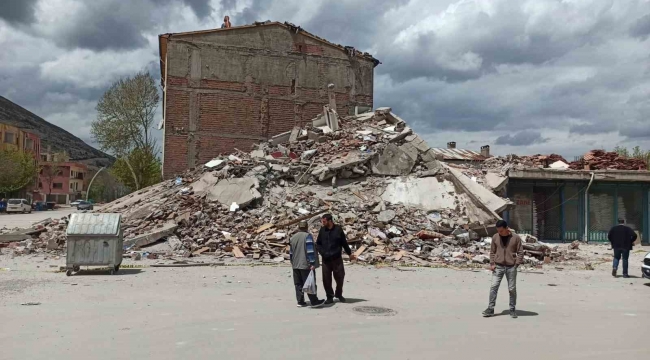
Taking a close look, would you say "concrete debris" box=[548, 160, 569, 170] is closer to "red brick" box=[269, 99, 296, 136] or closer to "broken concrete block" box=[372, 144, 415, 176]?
"broken concrete block" box=[372, 144, 415, 176]

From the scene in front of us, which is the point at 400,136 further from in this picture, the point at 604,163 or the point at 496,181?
the point at 604,163

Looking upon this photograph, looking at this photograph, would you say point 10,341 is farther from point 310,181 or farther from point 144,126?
point 144,126

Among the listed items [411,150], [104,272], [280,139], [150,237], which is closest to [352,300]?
[104,272]

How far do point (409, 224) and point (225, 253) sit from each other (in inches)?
249

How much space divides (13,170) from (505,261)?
56.2 m

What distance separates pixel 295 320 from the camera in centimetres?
726

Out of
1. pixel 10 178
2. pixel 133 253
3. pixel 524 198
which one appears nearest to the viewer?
pixel 133 253

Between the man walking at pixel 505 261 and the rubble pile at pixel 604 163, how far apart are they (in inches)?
816

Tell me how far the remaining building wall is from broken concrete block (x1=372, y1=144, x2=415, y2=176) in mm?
8422

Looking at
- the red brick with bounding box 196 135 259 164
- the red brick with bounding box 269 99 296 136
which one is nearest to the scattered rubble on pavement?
the red brick with bounding box 196 135 259 164

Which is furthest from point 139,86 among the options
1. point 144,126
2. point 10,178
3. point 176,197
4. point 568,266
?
point 568,266

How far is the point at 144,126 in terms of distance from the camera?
4347 centimetres

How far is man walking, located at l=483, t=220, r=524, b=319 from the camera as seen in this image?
780 centimetres

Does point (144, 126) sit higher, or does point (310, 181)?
point (144, 126)
